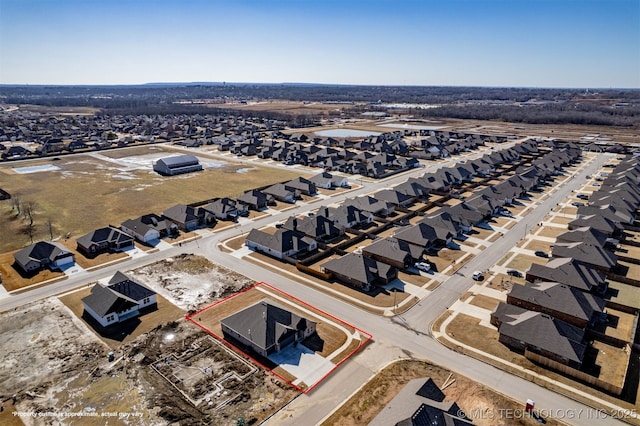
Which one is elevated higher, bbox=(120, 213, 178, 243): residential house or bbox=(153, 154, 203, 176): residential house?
bbox=(153, 154, 203, 176): residential house

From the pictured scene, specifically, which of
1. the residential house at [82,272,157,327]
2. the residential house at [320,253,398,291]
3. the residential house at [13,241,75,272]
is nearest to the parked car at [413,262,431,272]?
the residential house at [320,253,398,291]

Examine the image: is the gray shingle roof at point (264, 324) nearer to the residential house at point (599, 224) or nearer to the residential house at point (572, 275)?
the residential house at point (572, 275)

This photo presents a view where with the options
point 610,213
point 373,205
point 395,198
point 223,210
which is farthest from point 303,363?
point 610,213

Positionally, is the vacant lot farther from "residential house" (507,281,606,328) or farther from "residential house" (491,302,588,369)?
"residential house" (507,281,606,328)

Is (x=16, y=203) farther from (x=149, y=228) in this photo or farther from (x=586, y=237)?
(x=586, y=237)

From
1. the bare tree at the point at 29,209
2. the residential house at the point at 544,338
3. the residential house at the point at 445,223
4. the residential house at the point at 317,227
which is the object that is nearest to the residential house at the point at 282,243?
the residential house at the point at 317,227

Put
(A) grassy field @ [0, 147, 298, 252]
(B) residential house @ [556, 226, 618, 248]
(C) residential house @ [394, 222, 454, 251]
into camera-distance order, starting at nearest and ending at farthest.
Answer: (B) residential house @ [556, 226, 618, 248] < (C) residential house @ [394, 222, 454, 251] < (A) grassy field @ [0, 147, 298, 252]
